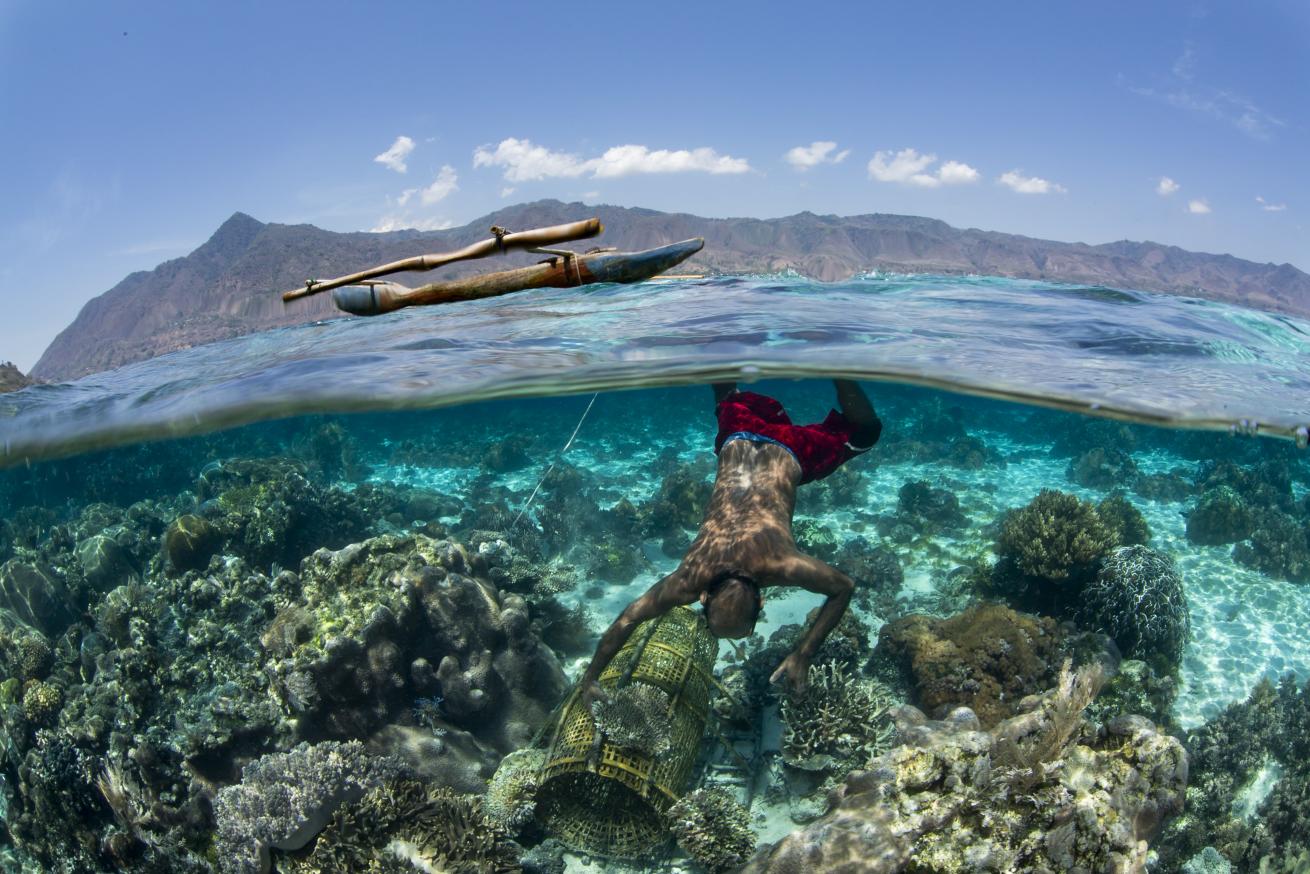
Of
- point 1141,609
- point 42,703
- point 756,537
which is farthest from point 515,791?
point 1141,609

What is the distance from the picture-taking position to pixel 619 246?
2252 centimetres

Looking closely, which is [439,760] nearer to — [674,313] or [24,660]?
[24,660]

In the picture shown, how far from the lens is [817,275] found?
2041 cm

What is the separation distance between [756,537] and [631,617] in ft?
4.89

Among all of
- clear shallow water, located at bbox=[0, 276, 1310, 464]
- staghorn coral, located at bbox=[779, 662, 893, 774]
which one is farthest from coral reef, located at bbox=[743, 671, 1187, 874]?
clear shallow water, located at bbox=[0, 276, 1310, 464]

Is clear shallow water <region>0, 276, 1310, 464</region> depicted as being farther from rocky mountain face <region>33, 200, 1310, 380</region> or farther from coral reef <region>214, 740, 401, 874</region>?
coral reef <region>214, 740, 401, 874</region>

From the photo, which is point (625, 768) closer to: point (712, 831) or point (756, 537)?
point (712, 831)

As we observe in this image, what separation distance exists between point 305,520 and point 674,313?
26.8 feet

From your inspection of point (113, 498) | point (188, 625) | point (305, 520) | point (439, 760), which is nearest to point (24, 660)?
point (188, 625)

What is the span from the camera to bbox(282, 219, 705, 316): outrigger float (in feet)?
7.25

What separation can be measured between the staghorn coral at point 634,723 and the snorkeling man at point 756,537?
19 centimetres

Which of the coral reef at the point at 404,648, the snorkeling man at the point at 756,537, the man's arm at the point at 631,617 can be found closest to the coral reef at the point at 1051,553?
the snorkeling man at the point at 756,537

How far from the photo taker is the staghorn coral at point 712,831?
5.07 metres

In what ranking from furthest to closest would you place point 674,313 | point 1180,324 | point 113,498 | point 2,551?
point 113,498 → point 2,551 → point 674,313 → point 1180,324
